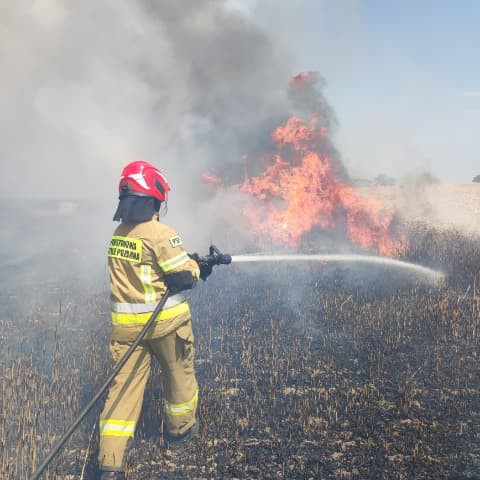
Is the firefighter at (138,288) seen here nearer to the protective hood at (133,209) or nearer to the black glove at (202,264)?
the protective hood at (133,209)

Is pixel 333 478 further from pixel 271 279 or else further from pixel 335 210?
pixel 335 210

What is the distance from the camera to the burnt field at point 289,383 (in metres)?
3.82

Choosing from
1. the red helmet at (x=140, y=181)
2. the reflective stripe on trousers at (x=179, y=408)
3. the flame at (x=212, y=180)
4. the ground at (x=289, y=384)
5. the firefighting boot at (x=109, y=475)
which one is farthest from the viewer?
the flame at (x=212, y=180)

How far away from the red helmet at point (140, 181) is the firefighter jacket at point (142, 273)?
0.27m

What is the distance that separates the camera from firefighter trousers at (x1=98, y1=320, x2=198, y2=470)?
346 centimetres

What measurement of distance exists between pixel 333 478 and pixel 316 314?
4.36 meters

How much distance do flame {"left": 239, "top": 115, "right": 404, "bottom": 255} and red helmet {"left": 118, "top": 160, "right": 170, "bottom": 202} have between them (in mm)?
10357

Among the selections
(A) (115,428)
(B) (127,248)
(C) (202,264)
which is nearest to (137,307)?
(B) (127,248)

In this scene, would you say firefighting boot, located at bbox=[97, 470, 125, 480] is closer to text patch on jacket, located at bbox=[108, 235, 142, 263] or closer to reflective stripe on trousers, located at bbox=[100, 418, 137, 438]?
reflective stripe on trousers, located at bbox=[100, 418, 137, 438]

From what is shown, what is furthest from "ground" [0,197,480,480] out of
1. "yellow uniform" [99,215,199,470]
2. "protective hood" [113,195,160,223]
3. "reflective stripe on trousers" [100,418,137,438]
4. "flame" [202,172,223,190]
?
"flame" [202,172,223,190]

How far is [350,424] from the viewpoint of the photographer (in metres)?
4.36

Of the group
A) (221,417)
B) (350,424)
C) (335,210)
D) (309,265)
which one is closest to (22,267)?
(309,265)

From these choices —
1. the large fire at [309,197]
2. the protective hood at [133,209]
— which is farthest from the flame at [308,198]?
the protective hood at [133,209]

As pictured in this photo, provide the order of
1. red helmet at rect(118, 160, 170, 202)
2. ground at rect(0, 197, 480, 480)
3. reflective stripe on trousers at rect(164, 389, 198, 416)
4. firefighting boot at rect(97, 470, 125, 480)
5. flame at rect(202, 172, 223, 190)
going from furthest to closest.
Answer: flame at rect(202, 172, 223, 190), reflective stripe on trousers at rect(164, 389, 198, 416), ground at rect(0, 197, 480, 480), red helmet at rect(118, 160, 170, 202), firefighting boot at rect(97, 470, 125, 480)
